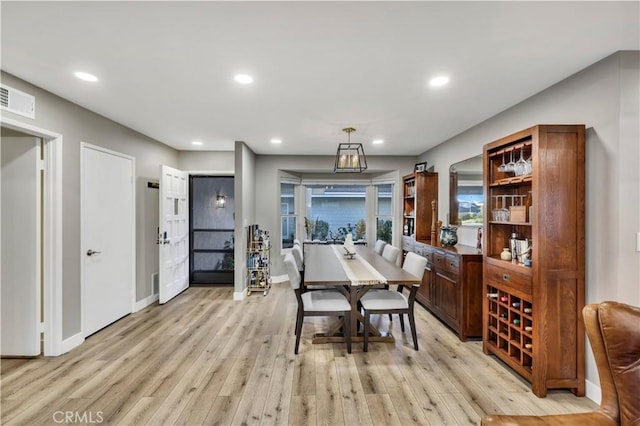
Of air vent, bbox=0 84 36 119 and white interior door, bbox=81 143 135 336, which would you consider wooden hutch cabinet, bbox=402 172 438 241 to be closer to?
white interior door, bbox=81 143 135 336

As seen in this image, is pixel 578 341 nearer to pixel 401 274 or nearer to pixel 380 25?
pixel 401 274

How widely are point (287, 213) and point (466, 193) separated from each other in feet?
11.7

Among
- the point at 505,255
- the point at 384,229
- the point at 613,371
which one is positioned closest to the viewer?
the point at 613,371

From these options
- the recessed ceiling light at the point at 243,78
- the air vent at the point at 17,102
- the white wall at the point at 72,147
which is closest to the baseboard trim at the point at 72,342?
the white wall at the point at 72,147

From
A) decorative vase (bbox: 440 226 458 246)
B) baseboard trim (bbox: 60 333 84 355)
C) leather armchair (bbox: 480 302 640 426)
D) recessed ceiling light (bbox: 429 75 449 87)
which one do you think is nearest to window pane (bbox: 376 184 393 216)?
decorative vase (bbox: 440 226 458 246)

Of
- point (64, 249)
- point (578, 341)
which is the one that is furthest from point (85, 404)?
point (578, 341)

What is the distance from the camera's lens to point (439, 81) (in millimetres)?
2531

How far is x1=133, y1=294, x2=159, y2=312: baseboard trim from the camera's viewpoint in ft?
13.7

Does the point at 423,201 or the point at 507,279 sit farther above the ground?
the point at 423,201

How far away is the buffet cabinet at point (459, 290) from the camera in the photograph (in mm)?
3264

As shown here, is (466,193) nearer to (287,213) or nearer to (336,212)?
(336,212)

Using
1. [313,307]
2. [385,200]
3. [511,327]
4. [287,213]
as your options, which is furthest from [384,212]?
[511,327]

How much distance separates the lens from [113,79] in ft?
8.26

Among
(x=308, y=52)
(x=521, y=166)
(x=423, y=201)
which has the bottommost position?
(x=423, y=201)
